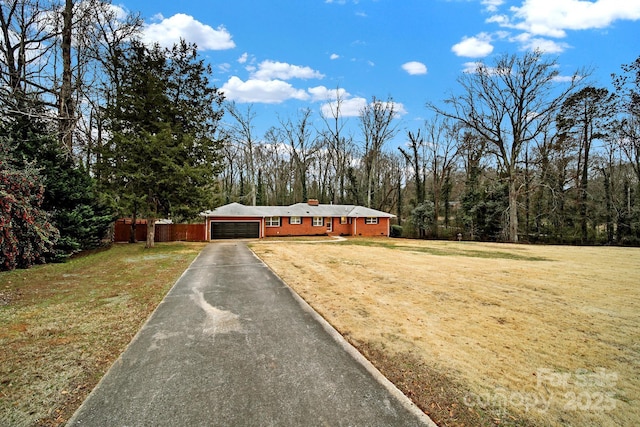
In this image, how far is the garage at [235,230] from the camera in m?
24.0

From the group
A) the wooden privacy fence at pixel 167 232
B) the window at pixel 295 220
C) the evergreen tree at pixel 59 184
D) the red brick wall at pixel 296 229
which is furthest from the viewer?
the window at pixel 295 220

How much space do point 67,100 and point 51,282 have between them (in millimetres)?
10802

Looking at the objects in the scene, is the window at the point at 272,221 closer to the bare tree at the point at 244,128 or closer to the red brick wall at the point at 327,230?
the red brick wall at the point at 327,230

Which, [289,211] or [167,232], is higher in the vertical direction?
[289,211]

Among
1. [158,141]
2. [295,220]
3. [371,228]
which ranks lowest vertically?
[371,228]

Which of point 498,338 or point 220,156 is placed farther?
point 220,156

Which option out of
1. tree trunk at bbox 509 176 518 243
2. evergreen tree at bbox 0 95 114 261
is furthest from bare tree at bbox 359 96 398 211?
evergreen tree at bbox 0 95 114 261

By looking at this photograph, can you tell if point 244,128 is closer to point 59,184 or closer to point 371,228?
point 371,228

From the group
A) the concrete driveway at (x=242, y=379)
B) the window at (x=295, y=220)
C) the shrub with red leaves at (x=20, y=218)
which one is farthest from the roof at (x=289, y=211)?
the concrete driveway at (x=242, y=379)

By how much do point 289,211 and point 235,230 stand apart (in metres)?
5.57

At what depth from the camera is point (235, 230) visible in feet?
80.7

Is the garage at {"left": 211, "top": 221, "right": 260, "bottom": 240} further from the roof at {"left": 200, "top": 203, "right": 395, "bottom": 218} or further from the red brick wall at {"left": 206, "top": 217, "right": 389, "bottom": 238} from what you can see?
the roof at {"left": 200, "top": 203, "right": 395, "bottom": 218}

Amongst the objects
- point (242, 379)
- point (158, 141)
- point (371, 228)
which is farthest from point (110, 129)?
point (371, 228)

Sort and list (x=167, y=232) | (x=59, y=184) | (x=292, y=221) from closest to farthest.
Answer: (x=59, y=184) → (x=167, y=232) → (x=292, y=221)
